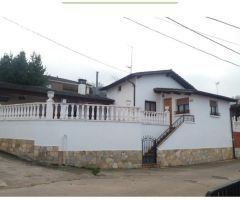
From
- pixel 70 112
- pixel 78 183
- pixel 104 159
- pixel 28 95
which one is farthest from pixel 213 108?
pixel 78 183

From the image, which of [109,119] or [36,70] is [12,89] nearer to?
[109,119]

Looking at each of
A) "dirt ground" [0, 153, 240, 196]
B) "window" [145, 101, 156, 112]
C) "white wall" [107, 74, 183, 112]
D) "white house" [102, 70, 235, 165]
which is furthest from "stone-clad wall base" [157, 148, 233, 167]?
"window" [145, 101, 156, 112]

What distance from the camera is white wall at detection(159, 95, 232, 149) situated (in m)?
16.5

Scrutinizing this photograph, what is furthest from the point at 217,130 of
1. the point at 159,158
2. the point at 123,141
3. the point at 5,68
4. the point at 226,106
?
the point at 5,68

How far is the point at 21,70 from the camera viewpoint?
29.6 metres

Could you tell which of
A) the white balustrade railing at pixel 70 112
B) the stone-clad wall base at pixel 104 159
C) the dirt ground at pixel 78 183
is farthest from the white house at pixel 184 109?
the dirt ground at pixel 78 183

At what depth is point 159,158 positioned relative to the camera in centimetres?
1488

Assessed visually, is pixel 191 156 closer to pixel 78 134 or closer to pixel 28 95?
pixel 78 134

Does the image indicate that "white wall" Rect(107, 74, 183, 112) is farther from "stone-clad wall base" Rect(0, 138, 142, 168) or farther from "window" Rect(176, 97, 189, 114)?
"stone-clad wall base" Rect(0, 138, 142, 168)

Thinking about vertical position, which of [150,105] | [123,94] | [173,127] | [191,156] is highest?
[123,94]

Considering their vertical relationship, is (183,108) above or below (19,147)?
above

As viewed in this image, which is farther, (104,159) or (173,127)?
(173,127)

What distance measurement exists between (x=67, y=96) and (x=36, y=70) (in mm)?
12579

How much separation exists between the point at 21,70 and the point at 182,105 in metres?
17.9
